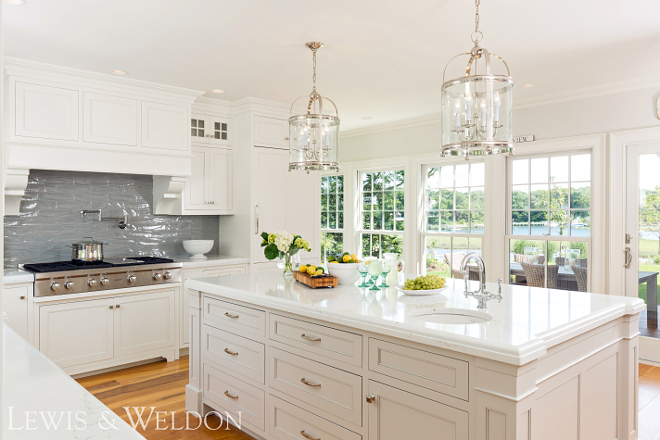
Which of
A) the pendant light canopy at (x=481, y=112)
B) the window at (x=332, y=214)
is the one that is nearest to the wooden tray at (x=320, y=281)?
the pendant light canopy at (x=481, y=112)

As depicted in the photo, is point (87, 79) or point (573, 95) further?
point (573, 95)

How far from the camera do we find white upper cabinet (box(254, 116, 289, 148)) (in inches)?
194

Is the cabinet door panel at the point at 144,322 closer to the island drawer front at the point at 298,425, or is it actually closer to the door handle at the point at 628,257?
the island drawer front at the point at 298,425

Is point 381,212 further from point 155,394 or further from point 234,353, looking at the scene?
point 234,353

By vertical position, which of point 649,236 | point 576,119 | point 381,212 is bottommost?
point 649,236

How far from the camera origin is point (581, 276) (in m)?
4.59

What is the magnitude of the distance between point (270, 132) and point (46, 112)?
6.86 feet

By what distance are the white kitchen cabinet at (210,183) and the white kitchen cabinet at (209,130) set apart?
72 mm

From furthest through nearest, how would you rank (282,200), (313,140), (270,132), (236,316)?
1. (282,200)
2. (270,132)
3. (313,140)
4. (236,316)

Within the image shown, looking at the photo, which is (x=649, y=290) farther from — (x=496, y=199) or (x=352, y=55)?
(x=352, y=55)

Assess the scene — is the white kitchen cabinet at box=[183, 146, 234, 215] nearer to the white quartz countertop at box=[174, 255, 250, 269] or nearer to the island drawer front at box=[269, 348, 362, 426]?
the white quartz countertop at box=[174, 255, 250, 269]

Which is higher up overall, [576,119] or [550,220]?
[576,119]

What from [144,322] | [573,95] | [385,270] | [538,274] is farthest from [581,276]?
[144,322]

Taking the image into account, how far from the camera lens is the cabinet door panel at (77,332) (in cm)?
361
